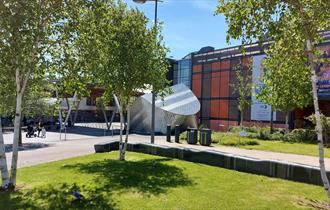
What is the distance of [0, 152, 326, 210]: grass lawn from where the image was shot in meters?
8.04

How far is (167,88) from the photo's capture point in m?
16.7

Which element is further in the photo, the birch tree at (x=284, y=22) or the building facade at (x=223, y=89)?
the building facade at (x=223, y=89)

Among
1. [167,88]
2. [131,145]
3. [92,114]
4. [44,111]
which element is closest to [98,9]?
[167,88]

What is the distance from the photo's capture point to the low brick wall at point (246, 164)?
10.4 metres

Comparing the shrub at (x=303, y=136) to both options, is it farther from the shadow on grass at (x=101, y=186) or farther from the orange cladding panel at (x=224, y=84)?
the orange cladding panel at (x=224, y=84)

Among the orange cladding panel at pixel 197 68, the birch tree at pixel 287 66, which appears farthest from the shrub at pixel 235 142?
the orange cladding panel at pixel 197 68

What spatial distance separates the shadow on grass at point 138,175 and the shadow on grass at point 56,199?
0.76 m

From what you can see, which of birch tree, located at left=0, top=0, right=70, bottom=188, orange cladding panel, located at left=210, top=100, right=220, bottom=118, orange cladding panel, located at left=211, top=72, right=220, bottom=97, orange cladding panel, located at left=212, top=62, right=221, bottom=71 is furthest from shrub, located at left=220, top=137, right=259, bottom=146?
orange cladding panel, located at left=212, top=62, right=221, bottom=71

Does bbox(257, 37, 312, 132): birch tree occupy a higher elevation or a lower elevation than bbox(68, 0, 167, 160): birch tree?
lower

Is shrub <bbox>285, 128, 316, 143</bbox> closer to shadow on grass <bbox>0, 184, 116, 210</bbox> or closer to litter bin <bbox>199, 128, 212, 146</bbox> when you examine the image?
litter bin <bbox>199, 128, 212, 146</bbox>

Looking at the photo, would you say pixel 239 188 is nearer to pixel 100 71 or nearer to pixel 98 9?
pixel 98 9

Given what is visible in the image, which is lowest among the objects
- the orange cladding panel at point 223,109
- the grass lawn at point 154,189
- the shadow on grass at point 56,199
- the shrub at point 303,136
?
the shadow on grass at point 56,199

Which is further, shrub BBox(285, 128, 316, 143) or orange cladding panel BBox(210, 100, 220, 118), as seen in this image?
orange cladding panel BBox(210, 100, 220, 118)

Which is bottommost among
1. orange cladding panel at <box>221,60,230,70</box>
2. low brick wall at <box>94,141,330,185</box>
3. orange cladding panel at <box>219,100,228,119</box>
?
low brick wall at <box>94,141,330,185</box>
